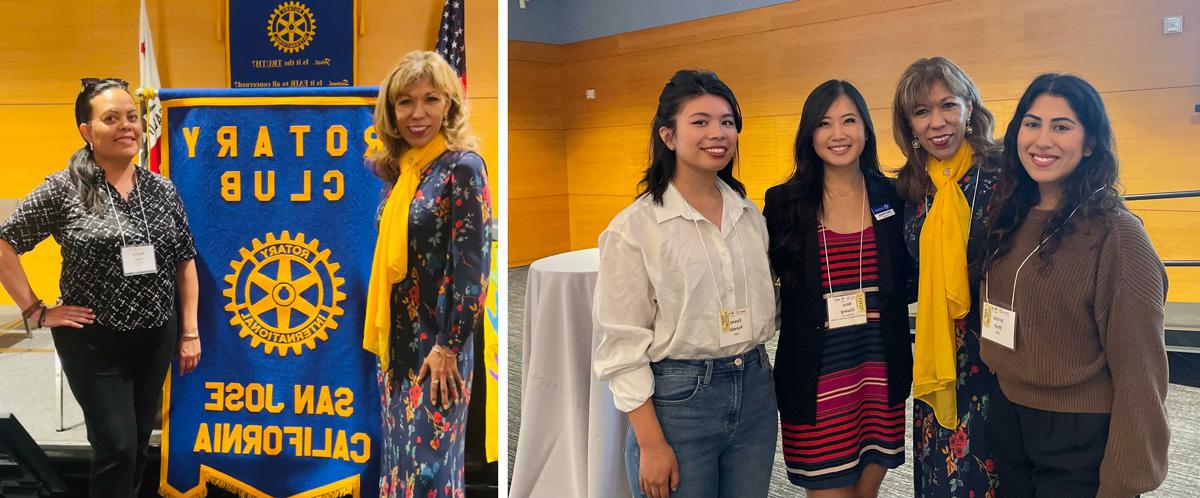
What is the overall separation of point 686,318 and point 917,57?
431 cm

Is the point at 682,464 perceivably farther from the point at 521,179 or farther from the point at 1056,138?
the point at 521,179

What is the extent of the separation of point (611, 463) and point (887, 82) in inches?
154

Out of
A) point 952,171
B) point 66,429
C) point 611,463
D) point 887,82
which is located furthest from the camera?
point 887,82

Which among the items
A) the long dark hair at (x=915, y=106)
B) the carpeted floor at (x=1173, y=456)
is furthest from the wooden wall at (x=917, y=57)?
the long dark hair at (x=915, y=106)

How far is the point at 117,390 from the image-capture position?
1.89 m

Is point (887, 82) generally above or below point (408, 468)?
above

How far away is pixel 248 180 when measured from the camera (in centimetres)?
195

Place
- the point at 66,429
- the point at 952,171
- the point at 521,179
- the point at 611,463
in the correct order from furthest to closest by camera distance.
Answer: the point at 521,179 < the point at 611,463 < the point at 66,429 < the point at 952,171

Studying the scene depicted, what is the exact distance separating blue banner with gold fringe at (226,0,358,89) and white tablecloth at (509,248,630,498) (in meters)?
0.83

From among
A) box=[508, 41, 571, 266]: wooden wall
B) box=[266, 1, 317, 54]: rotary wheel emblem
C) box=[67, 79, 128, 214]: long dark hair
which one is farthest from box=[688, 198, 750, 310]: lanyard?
box=[508, 41, 571, 266]: wooden wall

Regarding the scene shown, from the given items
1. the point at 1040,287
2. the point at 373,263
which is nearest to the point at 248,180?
the point at 373,263

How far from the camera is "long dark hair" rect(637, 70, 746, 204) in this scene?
151cm

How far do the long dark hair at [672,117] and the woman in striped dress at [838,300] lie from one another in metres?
0.17

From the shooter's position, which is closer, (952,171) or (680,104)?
(680,104)
